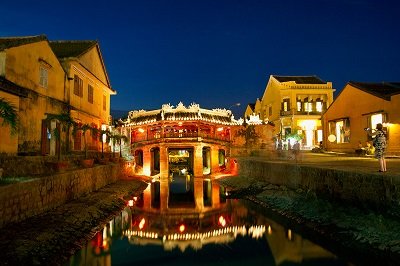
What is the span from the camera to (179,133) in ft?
133

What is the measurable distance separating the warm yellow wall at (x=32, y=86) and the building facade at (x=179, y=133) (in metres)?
19.2

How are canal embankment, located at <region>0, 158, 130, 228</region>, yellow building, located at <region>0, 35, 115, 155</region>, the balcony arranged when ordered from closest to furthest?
canal embankment, located at <region>0, 158, 130, 228</region>
yellow building, located at <region>0, 35, 115, 155</region>
the balcony

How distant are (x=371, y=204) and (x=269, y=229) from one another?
4672mm

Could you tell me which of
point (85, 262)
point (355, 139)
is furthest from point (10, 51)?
point (355, 139)

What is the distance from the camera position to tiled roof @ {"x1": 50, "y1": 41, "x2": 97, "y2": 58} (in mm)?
25303

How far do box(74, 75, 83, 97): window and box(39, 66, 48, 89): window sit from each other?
413 centimetres

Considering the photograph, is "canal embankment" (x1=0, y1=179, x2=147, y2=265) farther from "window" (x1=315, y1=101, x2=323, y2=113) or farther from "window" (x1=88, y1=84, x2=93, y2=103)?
"window" (x1=315, y1=101, x2=323, y2=113)

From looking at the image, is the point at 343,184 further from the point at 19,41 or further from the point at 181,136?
the point at 181,136

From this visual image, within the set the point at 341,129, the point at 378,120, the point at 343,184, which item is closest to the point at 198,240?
the point at 343,184

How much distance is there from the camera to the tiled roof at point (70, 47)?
25.3 meters

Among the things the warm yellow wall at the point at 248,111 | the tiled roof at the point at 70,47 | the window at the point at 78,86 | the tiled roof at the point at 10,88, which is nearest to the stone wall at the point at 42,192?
the tiled roof at the point at 10,88

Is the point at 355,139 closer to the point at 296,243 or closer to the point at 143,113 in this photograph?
the point at 296,243

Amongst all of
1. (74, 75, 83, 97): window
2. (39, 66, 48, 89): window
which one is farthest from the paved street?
(74, 75, 83, 97): window

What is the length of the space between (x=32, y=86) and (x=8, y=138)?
4.50 meters
